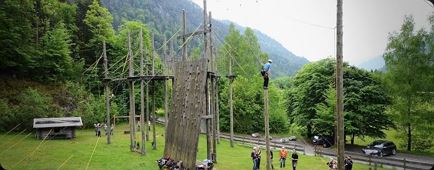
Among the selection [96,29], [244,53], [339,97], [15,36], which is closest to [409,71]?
[339,97]

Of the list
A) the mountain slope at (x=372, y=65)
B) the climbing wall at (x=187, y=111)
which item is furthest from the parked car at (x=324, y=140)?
the climbing wall at (x=187, y=111)

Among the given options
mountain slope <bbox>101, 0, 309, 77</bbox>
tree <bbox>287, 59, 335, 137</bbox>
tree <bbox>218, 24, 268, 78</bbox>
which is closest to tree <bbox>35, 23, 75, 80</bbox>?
tree <bbox>218, 24, 268, 78</bbox>

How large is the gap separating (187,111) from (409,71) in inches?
597

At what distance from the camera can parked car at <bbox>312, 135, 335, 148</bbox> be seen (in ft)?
105

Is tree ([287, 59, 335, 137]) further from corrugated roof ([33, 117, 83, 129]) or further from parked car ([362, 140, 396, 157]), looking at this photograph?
corrugated roof ([33, 117, 83, 129])

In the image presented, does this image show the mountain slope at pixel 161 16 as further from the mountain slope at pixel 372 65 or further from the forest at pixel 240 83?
the mountain slope at pixel 372 65

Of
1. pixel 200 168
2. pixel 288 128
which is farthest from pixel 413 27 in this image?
pixel 288 128

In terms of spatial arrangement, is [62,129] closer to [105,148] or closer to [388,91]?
[105,148]

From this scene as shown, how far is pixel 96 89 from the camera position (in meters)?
46.2

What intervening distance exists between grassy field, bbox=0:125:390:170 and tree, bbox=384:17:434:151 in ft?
19.7

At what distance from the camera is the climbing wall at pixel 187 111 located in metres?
18.6

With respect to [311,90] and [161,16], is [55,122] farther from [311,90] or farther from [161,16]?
[161,16]

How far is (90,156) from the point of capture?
22734 mm

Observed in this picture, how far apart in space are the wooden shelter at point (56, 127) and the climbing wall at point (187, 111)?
12.5 metres
